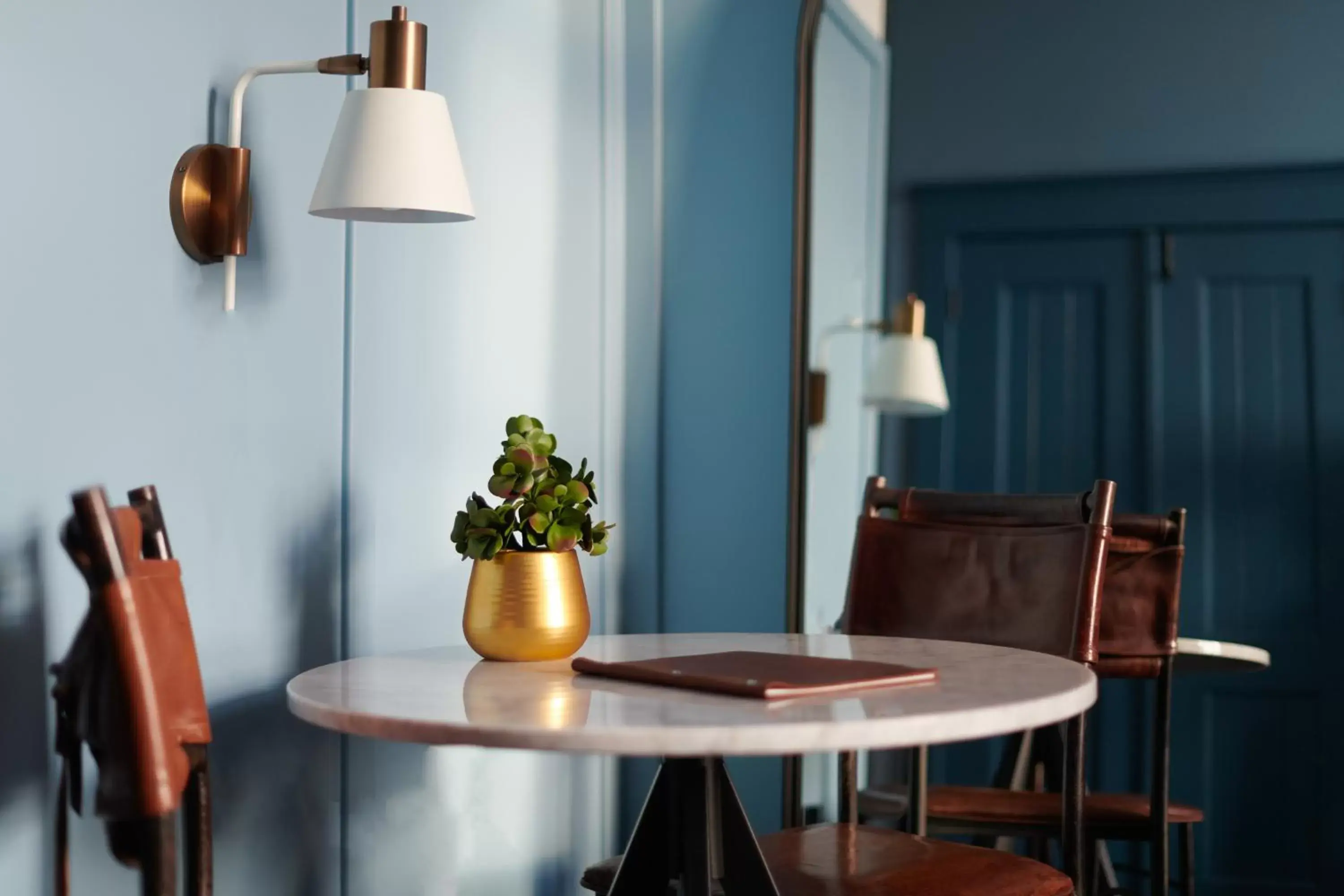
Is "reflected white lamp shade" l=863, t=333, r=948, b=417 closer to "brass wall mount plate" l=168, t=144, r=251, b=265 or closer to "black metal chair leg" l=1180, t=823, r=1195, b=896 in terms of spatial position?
"black metal chair leg" l=1180, t=823, r=1195, b=896

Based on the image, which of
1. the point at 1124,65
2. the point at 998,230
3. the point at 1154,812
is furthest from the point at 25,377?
the point at 1124,65

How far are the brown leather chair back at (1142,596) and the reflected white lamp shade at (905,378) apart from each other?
0.82 meters

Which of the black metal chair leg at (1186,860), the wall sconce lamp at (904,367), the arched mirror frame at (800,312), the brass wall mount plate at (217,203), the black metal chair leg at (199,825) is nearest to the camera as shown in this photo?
the black metal chair leg at (199,825)

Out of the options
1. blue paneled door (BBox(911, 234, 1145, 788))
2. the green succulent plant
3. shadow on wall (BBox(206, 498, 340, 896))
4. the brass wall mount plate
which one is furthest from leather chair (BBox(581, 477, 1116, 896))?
blue paneled door (BBox(911, 234, 1145, 788))

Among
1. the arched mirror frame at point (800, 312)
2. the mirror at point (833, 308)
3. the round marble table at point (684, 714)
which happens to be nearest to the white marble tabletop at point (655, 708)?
the round marble table at point (684, 714)

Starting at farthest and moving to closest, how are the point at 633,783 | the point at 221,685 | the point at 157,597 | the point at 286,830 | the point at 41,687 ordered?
the point at 633,783 → the point at 286,830 → the point at 221,685 → the point at 41,687 → the point at 157,597

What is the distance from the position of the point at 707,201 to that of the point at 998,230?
1.24m

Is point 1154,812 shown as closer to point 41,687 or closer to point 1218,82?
point 41,687

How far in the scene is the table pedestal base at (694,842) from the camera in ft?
4.74

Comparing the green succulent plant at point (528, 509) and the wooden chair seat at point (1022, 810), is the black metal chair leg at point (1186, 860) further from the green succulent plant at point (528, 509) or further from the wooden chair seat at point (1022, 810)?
the green succulent plant at point (528, 509)

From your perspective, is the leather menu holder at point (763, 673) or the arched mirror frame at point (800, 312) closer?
the leather menu holder at point (763, 673)

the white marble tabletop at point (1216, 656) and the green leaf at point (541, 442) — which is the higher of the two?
the green leaf at point (541, 442)

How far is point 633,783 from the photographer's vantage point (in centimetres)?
277

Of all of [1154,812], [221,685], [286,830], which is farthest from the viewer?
[1154,812]
